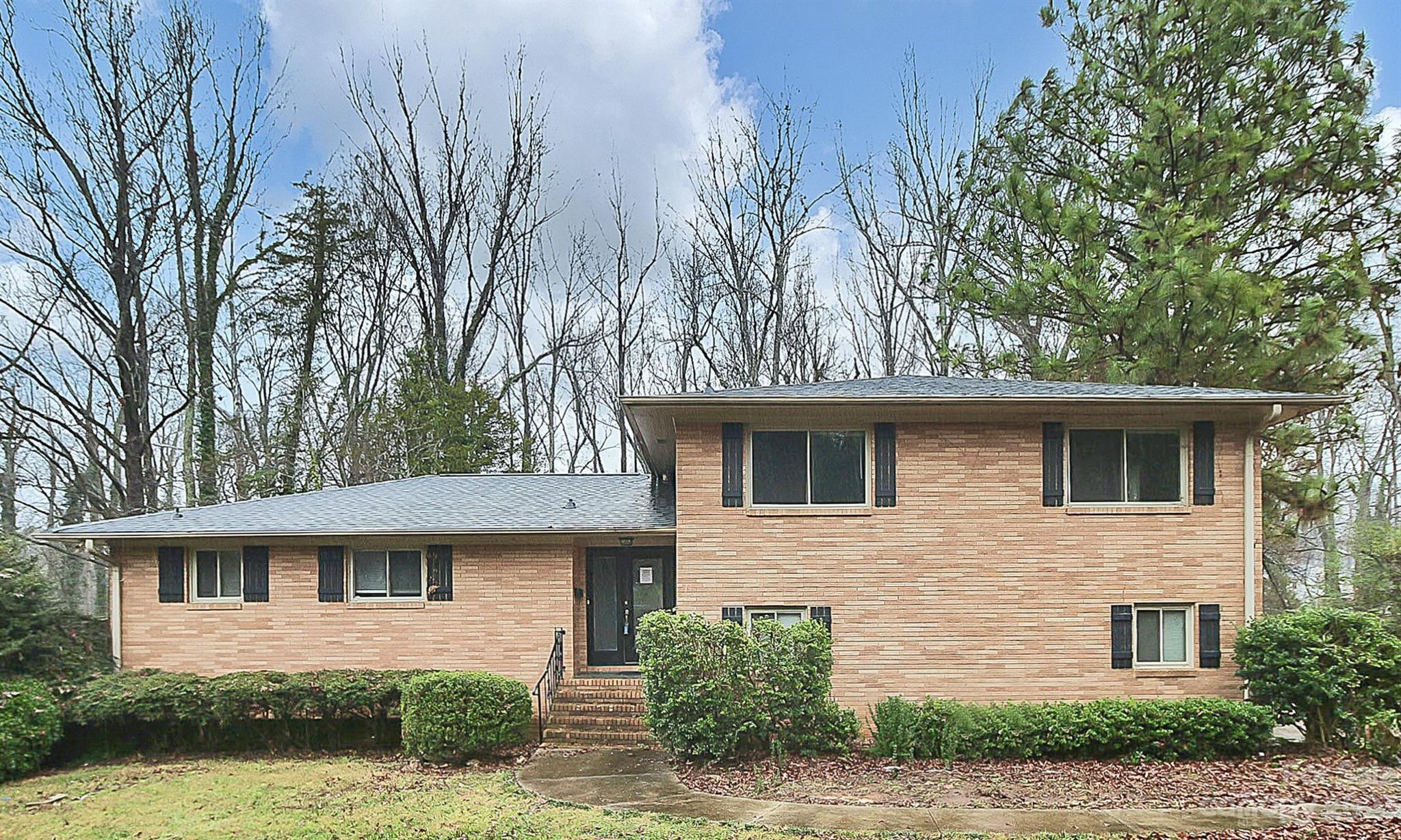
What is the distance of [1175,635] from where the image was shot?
41.9 ft

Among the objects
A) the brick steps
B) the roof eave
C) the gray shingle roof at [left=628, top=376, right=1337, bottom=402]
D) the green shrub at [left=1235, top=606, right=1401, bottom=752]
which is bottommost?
the brick steps

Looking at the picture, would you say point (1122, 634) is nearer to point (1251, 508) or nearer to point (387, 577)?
point (1251, 508)

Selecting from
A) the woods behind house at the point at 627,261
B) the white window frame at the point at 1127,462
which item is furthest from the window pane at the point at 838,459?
the woods behind house at the point at 627,261

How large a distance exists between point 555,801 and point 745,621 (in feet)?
13.4

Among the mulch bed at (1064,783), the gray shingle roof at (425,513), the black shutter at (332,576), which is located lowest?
the mulch bed at (1064,783)

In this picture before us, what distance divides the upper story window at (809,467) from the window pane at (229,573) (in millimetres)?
8358

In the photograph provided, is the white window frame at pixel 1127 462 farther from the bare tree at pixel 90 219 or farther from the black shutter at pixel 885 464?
the bare tree at pixel 90 219

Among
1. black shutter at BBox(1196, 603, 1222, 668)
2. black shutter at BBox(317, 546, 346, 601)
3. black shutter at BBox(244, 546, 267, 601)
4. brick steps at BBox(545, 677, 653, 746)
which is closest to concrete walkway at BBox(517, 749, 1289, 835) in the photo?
brick steps at BBox(545, 677, 653, 746)

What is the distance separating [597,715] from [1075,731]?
6383mm

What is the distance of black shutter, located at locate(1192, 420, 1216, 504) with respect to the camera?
42.1ft

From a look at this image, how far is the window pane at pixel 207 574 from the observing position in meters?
14.5

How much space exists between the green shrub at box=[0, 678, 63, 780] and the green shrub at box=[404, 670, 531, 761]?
4.85 m

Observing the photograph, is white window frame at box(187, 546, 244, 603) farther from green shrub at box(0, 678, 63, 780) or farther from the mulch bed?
the mulch bed

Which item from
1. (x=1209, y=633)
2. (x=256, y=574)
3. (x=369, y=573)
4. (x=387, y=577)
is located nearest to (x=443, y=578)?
(x=387, y=577)
